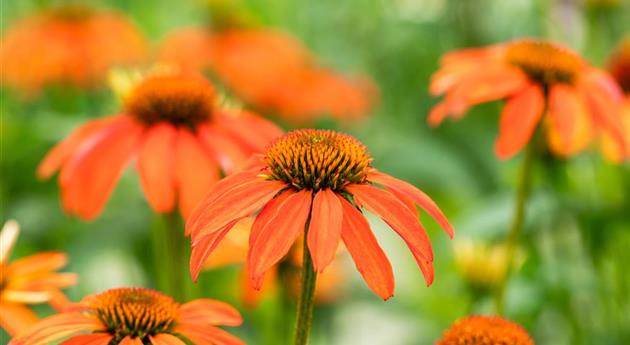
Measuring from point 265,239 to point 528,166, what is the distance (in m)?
0.46

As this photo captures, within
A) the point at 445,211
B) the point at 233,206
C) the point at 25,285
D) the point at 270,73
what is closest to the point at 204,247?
the point at 233,206

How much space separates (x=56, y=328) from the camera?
→ 2.59 ft

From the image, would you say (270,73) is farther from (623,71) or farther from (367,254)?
(367,254)

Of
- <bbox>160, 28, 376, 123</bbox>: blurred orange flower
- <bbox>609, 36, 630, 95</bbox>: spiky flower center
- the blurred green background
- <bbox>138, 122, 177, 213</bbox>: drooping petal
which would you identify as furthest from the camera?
<bbox>160, 28, 376, 123</bbox>: blurred orange flower

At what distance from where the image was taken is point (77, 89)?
7.84 ft

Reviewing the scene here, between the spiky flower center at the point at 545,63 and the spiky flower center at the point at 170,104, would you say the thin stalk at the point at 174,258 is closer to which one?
the spiky flower center at the point at 170,104

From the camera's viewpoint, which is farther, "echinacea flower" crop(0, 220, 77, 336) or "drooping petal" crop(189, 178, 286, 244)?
"echinacea flower" crop(0, 220, 77, 336)

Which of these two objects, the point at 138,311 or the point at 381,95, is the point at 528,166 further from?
the point at 381,95

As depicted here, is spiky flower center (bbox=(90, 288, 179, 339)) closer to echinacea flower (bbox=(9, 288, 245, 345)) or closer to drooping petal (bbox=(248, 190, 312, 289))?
echinacea flower (bbox=(9, 288, 245, 345))

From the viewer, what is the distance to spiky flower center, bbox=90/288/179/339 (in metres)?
0.81

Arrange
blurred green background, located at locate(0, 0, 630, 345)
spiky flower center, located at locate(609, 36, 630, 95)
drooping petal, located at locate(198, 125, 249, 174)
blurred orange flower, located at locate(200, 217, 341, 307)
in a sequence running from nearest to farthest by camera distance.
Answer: drooping petal, located at locate(198, 125, 249, 174) → blurred orange flower, located at locate(200, 217, 341, 307) → blurred green background, located at locate(0, 0, 630, 345) → spiky flower center, located at locate(609, 36, 630, 95)

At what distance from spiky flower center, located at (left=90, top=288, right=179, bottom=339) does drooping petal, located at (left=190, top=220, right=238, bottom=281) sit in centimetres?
7

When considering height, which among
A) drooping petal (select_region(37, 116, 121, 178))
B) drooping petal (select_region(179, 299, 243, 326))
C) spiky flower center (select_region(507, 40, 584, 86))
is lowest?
drooping petal (select_region(179, 299, 243, 326))

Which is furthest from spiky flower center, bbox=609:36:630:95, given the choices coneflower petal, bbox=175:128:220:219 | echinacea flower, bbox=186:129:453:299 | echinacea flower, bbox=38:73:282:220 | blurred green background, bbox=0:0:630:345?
echinacea flower, bbox=186:129:453:299
